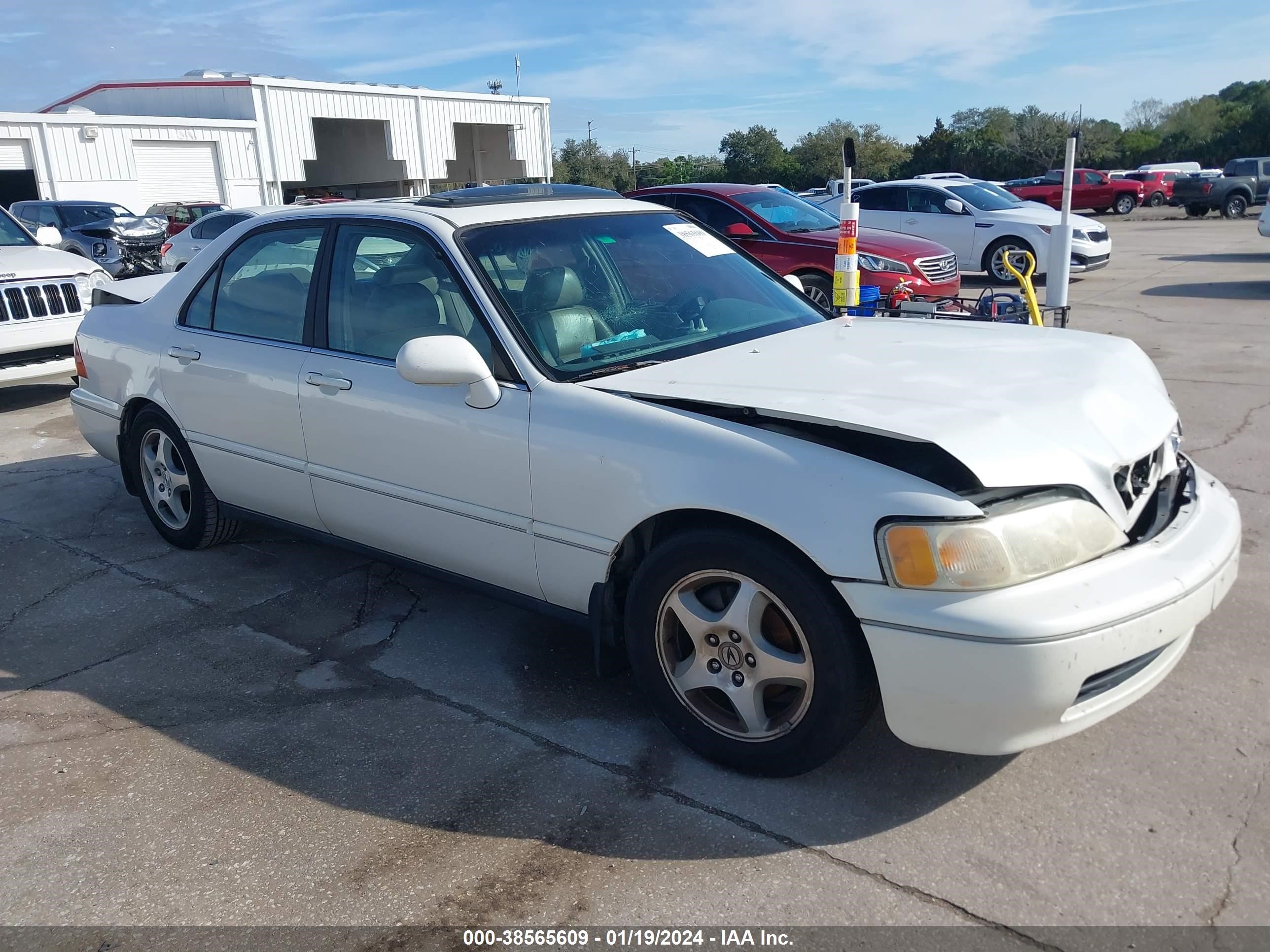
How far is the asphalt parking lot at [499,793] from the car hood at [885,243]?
6500mm

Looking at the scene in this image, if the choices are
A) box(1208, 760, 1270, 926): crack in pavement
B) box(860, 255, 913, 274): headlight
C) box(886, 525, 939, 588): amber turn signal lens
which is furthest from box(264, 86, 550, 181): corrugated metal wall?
box(1208, 760, 1270, 926): crack in pavement

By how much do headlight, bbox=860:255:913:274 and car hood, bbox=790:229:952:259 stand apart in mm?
88

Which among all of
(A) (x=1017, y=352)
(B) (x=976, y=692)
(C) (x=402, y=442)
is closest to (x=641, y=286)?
(C) (x=402, y=442)

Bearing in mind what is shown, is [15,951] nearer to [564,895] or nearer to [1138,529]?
[564,895]

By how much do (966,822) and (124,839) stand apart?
233 cm

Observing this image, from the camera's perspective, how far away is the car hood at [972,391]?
2602 millimetres

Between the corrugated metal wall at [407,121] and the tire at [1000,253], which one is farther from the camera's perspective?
the corrugated metal wall at [407,121]

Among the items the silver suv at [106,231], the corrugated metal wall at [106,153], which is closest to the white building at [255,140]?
the corrugated metal wall at [106,153]

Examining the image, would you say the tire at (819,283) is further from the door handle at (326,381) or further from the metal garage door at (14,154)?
the metal garage door at (14,154)

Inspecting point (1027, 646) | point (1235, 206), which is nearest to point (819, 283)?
point (1027, 646)

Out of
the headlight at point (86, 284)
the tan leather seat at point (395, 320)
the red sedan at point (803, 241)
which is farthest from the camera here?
the red sedan at point (803, 241)

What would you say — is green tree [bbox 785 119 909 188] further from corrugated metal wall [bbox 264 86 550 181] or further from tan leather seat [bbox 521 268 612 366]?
tan leather seat [bbox 521 268 612 366]

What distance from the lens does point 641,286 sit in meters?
3.77

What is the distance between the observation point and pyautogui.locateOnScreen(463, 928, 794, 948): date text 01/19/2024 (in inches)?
92.0
